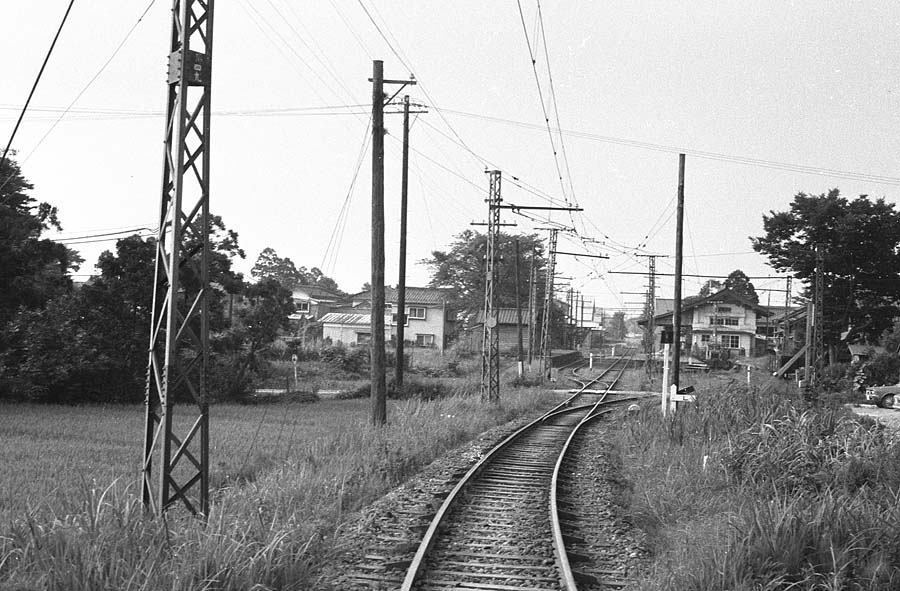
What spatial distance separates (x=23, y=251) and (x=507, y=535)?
23.0m

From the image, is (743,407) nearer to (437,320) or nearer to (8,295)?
(8,295)

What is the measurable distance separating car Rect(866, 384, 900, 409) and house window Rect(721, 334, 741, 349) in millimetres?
49783

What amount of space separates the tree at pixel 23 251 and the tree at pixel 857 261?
123ft

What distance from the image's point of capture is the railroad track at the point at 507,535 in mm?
7645

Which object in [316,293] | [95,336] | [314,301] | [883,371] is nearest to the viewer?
[95,336]

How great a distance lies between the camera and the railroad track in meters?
7.64

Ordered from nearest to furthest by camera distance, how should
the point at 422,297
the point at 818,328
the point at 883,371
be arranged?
the point at 818,328, the point at 883,371, the point at 422,297

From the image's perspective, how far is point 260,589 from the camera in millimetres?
6621

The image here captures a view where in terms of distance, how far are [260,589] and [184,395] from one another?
27519mm

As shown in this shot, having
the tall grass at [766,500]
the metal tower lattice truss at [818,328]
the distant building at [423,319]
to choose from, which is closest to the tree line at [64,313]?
the tall grass at [766,500]

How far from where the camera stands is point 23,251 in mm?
26797

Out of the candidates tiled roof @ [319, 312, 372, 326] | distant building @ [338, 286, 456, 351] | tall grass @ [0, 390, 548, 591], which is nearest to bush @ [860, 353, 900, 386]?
tall grass @ [0, 390, 548, 591]

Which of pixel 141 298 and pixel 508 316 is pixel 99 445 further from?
pixel 508 316

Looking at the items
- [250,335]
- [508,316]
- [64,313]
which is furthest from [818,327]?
[508,316]
